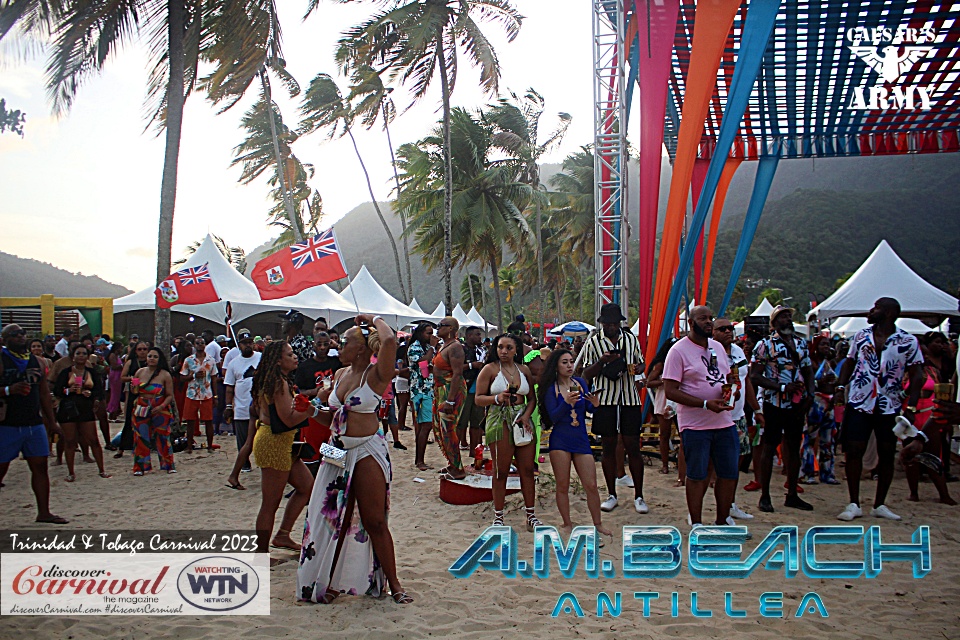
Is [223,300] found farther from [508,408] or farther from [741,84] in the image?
[741,84]

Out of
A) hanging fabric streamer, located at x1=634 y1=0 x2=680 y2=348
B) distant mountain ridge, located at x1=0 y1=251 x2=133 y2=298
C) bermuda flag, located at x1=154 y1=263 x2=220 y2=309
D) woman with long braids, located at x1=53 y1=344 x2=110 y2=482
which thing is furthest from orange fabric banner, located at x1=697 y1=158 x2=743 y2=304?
distant mountain ridge, located at x1=0 y1=251 x2=133 y2=298

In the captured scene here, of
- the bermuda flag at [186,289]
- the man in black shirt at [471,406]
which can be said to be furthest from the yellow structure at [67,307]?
the man in black shirt at [471,406]

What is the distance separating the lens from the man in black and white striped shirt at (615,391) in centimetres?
578

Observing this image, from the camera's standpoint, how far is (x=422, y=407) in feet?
28.5

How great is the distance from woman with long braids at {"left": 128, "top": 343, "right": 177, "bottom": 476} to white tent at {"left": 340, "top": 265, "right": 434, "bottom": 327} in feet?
51.4

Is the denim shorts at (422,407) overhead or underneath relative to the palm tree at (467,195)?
underneath

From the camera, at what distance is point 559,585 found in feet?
13.8

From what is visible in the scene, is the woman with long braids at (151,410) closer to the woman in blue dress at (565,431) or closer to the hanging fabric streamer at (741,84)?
the woman in blue dress at (565,431)

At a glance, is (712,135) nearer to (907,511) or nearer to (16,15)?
(907,511)

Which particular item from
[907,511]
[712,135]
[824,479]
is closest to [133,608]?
[907,511]

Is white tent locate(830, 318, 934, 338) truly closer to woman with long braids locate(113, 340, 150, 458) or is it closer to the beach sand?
the beach sand

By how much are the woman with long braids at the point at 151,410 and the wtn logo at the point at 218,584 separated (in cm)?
428

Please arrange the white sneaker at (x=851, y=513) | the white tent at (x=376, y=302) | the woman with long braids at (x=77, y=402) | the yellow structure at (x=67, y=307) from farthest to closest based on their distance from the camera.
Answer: the white tent at (x=376, y=302) → the yellow structure at (x=67, y=307) → the woman with long braids at (x=77, y=402) → the white sneaker at (x=851, y=513)

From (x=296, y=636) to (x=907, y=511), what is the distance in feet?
18.2
